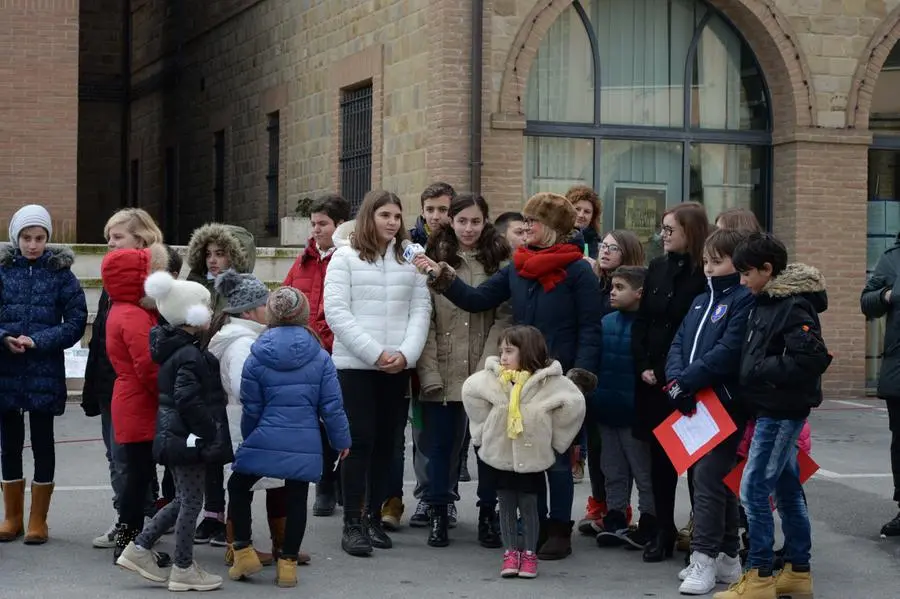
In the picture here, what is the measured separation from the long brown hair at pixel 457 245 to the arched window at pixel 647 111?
8737 mm

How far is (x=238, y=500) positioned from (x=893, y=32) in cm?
1278

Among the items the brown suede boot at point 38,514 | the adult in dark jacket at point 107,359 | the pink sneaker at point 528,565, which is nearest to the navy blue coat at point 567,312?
the pink sneaker at point 528,565

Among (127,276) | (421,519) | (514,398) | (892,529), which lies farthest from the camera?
(421,519)

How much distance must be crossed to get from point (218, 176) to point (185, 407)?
17630mm

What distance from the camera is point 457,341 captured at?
27.6 feet

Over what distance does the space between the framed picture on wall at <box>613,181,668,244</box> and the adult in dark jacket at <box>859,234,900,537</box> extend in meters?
8.53

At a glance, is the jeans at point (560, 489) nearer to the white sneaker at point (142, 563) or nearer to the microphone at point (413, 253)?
the microphone at point (413, 253)

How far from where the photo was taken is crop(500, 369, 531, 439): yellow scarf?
24.8ft

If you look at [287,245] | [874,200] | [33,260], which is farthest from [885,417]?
[33,260]

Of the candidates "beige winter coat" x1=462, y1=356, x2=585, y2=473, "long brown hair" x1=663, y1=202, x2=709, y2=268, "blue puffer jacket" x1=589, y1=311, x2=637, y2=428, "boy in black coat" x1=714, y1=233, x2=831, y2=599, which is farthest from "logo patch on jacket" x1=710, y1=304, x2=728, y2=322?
"blue puffer jacket" x1=589, y1=311, x2=637, y2=428

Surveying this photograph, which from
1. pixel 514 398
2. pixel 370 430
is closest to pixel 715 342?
pixel 514 398

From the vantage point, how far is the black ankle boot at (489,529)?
8391 mm

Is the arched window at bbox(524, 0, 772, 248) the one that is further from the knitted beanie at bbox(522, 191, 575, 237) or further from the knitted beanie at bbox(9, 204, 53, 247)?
the knitted beanie at bbox(9, 204, 53, 247)

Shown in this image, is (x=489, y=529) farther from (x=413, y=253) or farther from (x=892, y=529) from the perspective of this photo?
(x=892, y=529)
